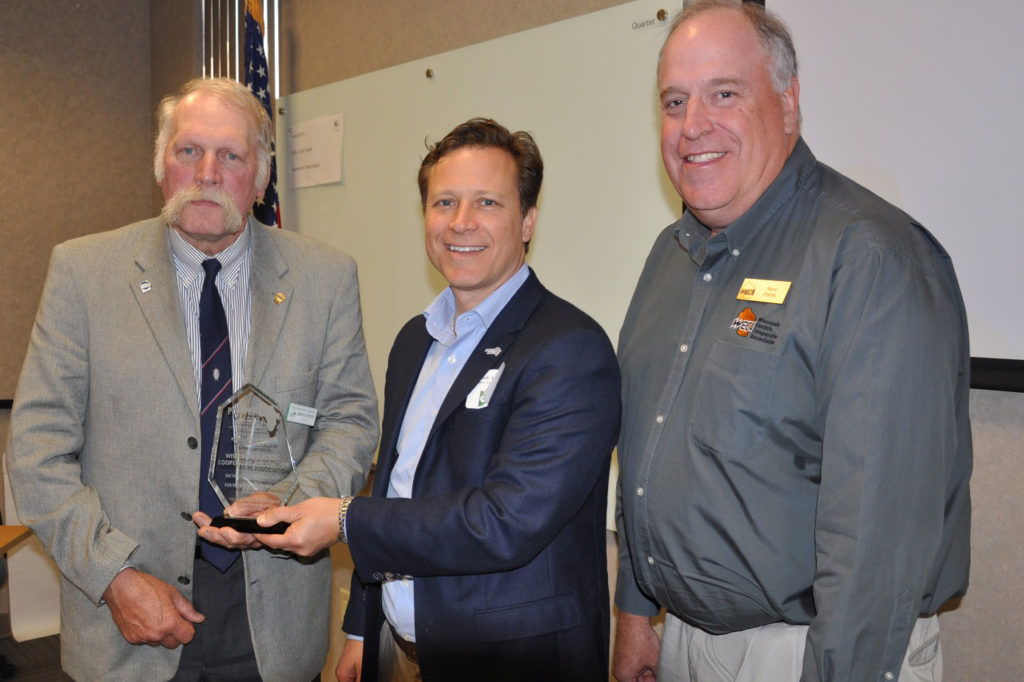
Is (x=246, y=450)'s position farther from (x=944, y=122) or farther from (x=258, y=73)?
(x=258, y=73)

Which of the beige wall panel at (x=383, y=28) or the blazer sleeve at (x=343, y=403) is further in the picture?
the beige wall panel at (x=383, y=28)

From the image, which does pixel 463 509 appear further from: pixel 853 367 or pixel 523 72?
pixel 523 72

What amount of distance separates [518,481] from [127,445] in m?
0.96

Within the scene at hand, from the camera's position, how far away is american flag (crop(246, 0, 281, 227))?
3.58 m

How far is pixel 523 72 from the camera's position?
257 centimetres

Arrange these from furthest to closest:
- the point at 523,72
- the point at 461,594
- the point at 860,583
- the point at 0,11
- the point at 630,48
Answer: the point at 0,11
the point at 523,72
the point at 630,48
the point at 461,594
the point at 860,583

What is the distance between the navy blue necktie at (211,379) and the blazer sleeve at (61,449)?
0.58ft

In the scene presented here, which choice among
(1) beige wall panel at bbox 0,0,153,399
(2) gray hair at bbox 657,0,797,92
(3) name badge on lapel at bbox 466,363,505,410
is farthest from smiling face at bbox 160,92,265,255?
(1) beige wall panel at bbox 0,0,153,399

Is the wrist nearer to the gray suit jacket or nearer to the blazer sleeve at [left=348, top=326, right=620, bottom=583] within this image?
the blazer sleeve at [left=348, top=326, right=620, bottom=583]

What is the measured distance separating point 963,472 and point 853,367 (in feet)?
1.21

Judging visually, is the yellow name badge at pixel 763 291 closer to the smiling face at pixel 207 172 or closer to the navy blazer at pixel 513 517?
the navy blazer at pixel 513 517

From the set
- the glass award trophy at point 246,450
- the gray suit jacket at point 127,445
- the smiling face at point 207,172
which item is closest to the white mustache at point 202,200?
the smiling face at point 207,172

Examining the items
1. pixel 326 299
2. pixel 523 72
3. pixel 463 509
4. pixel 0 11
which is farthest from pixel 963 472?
pixel 0 11

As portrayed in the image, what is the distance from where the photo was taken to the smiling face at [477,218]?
1612 millimetres
